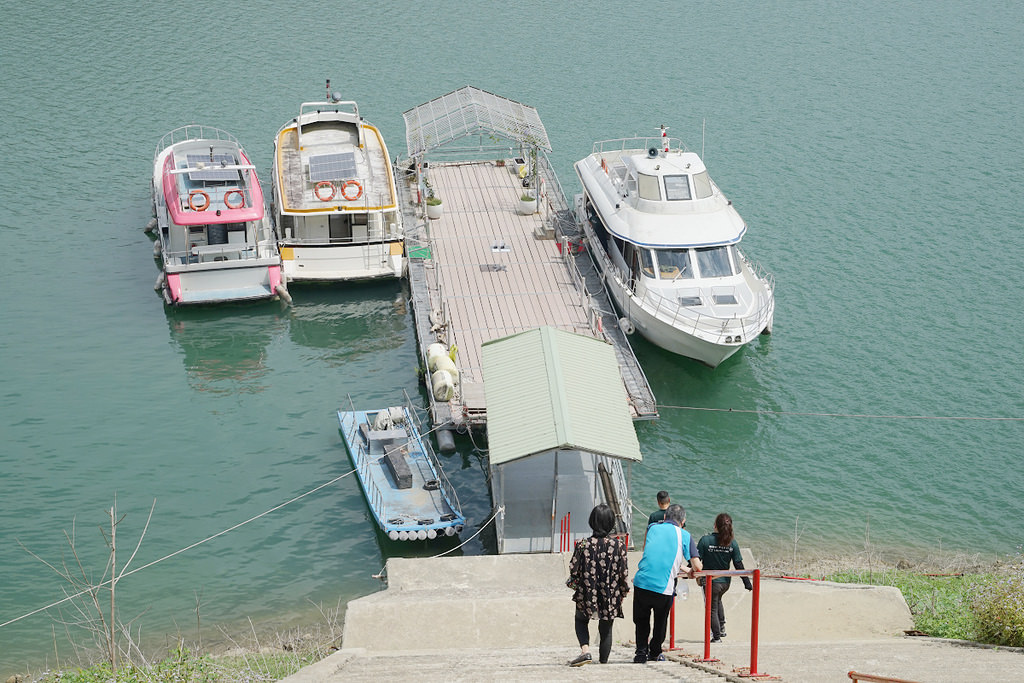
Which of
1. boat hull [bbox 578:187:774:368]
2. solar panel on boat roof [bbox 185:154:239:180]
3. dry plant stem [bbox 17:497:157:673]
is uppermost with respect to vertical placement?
solar panel on boat roof [bbox 185:154:239:180]

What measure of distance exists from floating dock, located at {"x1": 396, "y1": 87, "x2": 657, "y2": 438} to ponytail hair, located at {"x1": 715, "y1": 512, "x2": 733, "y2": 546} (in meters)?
9.34

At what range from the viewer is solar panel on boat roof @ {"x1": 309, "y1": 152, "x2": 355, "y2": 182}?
36844 millimetres

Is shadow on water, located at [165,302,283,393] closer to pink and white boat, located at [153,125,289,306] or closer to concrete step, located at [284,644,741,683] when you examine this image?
pink and white boat, located at [153,125,289,306]

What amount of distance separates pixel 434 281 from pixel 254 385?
6.47 meters

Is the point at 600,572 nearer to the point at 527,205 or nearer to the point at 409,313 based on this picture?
the point at 409,313

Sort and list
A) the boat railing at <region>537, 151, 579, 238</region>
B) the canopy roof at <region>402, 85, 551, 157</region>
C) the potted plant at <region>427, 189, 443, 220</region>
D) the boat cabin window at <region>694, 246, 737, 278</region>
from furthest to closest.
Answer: the canopy roof at <region>402, 85, 551, 157</region>
the potted plant at <region>427, 189, 443, 220</region>
the boat railing at <region>537, 151, 579, 238</region>
the boat cabin window at <region>694, 246, 737, 278</region>

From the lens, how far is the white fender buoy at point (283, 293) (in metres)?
35.1

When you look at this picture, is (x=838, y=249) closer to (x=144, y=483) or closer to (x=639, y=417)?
(x=639, y=417)

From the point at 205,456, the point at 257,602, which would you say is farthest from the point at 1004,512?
the point at 205,456

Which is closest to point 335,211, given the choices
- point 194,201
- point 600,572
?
point 194,201

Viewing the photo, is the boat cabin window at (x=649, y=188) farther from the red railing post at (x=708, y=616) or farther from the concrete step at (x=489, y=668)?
the red railing post at (x=708, y=616)

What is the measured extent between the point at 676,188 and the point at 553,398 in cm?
1297

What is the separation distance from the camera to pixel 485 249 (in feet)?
121

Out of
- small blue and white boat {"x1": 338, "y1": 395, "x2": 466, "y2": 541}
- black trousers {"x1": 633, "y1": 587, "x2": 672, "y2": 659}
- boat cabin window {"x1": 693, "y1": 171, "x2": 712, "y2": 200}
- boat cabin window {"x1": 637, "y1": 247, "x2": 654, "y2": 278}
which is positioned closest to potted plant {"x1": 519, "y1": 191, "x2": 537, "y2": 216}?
boat cabin window {"x1": 693, "y1": 171, "x2": 712, "y2": 200}
